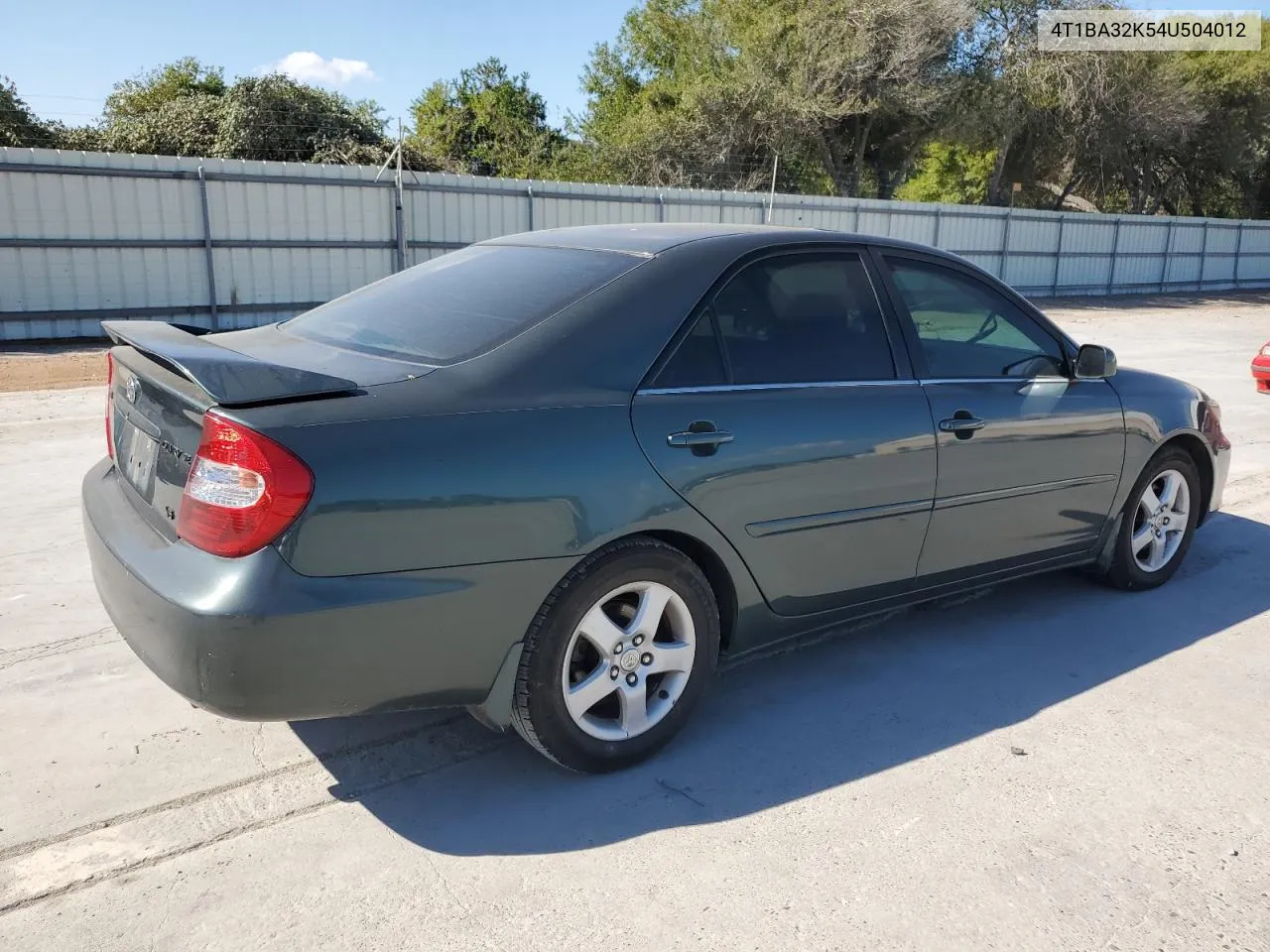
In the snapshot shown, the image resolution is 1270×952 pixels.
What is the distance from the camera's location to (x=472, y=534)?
2699 mm

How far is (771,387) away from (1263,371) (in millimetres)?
10114

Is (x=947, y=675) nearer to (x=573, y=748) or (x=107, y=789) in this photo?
(x=573, y=748)

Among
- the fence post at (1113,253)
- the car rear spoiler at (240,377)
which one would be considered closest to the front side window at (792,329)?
the car rear spoiler at (240,377)

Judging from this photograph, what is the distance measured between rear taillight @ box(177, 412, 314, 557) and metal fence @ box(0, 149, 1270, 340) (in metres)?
12.0

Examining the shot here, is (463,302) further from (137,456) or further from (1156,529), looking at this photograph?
(1156,529)

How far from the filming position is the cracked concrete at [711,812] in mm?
2477

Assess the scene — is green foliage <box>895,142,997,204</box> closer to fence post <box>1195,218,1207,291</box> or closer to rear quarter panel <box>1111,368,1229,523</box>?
fence post <box>1195,218,1207,291</box>

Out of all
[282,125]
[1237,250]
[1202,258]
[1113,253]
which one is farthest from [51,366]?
[1237,250]

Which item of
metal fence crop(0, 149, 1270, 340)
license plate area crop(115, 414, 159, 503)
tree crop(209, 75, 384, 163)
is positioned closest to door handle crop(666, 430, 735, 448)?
license plate area crop(115, 414, 159, 503)

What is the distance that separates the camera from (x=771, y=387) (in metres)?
3.38

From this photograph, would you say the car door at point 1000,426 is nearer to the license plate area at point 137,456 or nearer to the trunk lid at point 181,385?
the trunk lid at point 181,385

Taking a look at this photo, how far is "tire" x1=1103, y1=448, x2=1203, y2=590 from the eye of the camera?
472 centimetres

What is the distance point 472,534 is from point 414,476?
0.70 ft

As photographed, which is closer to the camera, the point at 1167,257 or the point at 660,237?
the point at 660,237
